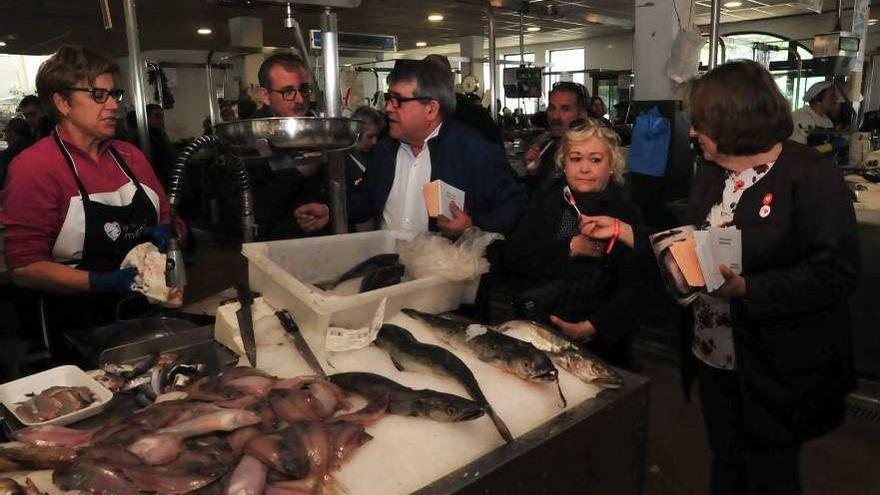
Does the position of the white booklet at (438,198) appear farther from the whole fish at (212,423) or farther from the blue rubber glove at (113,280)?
the whole fish at (212,423)

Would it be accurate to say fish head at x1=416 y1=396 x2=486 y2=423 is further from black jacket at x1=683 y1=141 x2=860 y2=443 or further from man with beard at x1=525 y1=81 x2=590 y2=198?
man with beard at x1=525 y1=81 x2=590 y2=198

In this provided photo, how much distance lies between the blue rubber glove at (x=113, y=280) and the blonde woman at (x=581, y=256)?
48.1 inches

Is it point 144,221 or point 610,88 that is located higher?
point 610,88

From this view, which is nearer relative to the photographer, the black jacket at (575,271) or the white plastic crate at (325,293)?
the white plastic crate at (325,293)

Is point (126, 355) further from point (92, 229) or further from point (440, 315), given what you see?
point (440, 315)

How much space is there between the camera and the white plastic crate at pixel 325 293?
1617mm

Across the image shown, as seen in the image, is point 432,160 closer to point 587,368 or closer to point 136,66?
point 587,368

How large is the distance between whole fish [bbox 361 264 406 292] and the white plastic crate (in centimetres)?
8

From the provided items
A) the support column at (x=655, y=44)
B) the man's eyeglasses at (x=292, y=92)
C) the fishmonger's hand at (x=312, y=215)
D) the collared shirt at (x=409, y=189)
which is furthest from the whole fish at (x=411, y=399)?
the support column at (x=655, y=44)

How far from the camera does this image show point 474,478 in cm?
113

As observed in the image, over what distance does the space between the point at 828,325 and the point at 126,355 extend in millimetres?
1966

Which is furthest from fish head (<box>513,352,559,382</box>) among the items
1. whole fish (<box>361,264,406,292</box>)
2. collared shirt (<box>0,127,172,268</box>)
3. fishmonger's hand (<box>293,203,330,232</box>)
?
collared shirt (<box>0,127,172,268</box>)

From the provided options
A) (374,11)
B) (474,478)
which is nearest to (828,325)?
(474,478)

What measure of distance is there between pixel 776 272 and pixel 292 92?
1859 mm
